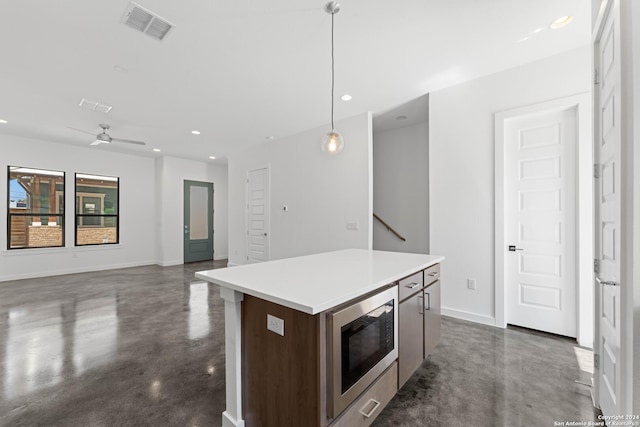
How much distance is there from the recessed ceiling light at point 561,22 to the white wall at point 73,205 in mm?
8430

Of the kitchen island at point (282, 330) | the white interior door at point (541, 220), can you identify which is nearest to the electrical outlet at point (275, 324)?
the kitchen island at point (282, 330)

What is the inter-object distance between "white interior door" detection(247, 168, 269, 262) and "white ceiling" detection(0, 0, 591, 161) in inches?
78.7

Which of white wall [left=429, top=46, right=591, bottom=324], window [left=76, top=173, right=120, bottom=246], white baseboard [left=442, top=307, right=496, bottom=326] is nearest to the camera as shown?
white wall [left=429, top=46, right=591, bottom=324]

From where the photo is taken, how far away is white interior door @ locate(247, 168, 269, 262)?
6.03m

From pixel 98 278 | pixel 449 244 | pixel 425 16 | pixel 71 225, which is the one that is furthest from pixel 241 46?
pixel 71 225

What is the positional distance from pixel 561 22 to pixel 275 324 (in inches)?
131

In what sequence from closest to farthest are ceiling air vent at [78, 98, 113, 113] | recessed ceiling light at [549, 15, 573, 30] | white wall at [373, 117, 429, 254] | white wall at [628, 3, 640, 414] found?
white wall at [628, 3, 640, 414]
recessed ceiling light at [549, 15, 573, 30]
ceiling air vent at [78, 98, 113, 113]
white wall at [373, 117, 429, 254]

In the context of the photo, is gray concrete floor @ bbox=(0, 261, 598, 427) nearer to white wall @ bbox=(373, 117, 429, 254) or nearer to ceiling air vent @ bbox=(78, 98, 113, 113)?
white wall @ bbox=(373, 117, 429, 254)

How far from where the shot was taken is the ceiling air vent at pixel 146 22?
7.02 ft

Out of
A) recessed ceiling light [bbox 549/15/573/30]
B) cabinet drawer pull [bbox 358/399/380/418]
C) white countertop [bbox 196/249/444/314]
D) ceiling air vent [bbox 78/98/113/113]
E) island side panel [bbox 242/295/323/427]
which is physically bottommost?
cabinet drawer pull [bbox 358/399/380/418]

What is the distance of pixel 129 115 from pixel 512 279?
233 inches

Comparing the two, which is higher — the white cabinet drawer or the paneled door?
the paneled door

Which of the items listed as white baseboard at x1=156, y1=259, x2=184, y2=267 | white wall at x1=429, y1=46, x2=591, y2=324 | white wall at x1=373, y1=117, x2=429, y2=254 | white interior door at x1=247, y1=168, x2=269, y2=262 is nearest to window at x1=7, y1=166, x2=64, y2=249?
white baseboard at x1=156, y1=259, x2=184, y2=267

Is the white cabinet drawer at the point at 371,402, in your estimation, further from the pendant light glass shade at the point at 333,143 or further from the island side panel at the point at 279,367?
the pendant light glass shade at the point at 333,143
